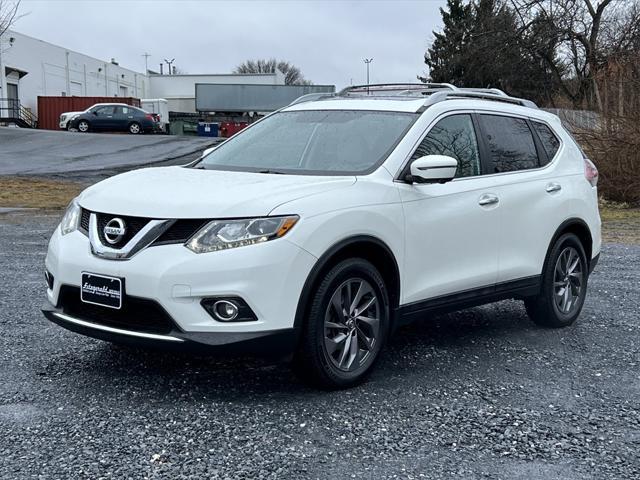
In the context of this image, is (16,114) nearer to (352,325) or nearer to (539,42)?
(539,42)

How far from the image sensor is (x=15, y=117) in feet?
156

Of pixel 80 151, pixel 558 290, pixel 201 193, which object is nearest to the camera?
pixel 201 193

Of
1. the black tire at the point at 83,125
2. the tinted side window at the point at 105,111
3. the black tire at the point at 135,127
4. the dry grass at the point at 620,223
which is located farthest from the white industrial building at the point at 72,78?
the dry grass at the point at 620,223

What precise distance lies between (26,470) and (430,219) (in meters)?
2.80

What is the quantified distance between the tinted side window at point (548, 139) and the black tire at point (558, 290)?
27.4 inches

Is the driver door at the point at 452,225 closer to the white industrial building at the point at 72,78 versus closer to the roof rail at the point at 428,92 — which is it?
the roof rail at the point at 428,92

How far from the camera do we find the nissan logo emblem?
13.9ft

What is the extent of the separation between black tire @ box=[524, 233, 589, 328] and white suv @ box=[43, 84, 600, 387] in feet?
0.05

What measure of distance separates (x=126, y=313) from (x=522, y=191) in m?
3.13

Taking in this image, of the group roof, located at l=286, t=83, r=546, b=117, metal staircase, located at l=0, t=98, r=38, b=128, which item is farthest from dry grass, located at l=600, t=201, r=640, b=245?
metal staircase, located at l=0, t=98, r=38, b=128

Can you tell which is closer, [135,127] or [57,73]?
[135,127]

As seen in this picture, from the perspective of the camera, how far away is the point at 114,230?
4270 millimetres

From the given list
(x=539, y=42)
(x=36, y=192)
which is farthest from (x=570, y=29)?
(x=36, y=192)

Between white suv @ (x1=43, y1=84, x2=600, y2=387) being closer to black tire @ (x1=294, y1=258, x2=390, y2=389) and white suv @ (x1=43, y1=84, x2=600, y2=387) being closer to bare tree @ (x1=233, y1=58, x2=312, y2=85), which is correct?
black tire @ (x1=294, y1=258, x2=390, y2=389)
